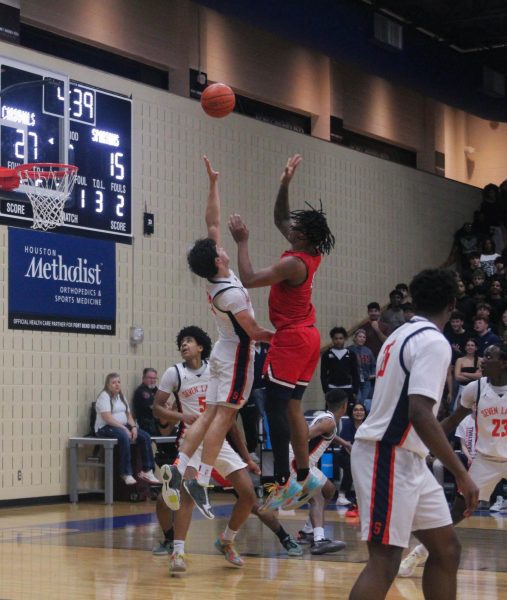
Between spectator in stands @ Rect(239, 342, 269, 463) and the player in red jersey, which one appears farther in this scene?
spectator in stands @ Rect(239, 342, 269, 463)

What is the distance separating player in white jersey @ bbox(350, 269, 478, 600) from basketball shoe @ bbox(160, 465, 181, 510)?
9.73 feet

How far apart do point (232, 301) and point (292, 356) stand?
1.97 feet

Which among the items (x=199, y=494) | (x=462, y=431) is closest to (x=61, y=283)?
(x=462, y=431)

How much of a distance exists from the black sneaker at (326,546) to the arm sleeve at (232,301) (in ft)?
8.00

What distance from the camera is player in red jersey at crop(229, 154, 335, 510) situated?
7.67m

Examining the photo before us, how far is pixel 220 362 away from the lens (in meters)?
8.07

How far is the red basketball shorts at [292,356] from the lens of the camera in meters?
7.67

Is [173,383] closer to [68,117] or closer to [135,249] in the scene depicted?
[68,117]

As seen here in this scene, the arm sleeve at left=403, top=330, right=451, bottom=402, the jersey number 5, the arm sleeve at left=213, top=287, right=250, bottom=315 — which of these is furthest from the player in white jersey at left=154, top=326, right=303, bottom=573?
the arm sleeve at left=403, top=330, right=451, bottom=402

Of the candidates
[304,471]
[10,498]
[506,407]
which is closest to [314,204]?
[10,498]

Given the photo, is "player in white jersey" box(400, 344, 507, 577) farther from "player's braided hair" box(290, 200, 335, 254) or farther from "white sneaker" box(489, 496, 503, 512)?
"white sneaker" box(489, 496, 503, 512)

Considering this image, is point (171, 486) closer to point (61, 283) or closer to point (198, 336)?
point (198, 336)

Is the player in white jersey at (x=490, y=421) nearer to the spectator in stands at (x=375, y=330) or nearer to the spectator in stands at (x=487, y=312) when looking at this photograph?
the spectator in stands at (x=487, y=312)

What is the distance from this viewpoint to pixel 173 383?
895 centimetres
